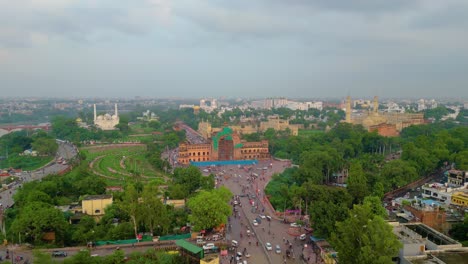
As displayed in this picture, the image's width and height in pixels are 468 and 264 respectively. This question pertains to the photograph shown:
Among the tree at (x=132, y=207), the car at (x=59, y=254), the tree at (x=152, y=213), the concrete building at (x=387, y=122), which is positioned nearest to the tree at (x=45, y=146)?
the tree at (x=132, y=207)

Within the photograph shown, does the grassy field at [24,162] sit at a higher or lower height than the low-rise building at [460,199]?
lower

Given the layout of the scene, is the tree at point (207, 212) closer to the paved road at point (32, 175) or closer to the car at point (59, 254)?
the car at point (59, 254)

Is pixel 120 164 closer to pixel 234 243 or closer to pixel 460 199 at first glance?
pixel 234 243

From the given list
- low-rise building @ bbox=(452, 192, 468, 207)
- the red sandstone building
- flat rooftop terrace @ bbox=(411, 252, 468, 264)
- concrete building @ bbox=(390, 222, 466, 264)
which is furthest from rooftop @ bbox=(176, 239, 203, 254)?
the red sandstone building

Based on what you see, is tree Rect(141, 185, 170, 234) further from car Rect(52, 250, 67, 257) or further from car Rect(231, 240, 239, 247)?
car Rect(52, 250, 67, 257)

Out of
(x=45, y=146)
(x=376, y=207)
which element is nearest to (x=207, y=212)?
(x=376, y=207)

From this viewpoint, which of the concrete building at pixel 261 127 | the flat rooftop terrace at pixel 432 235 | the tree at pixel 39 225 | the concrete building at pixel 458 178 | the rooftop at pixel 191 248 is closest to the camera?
the rooftop at pixel 191 248
